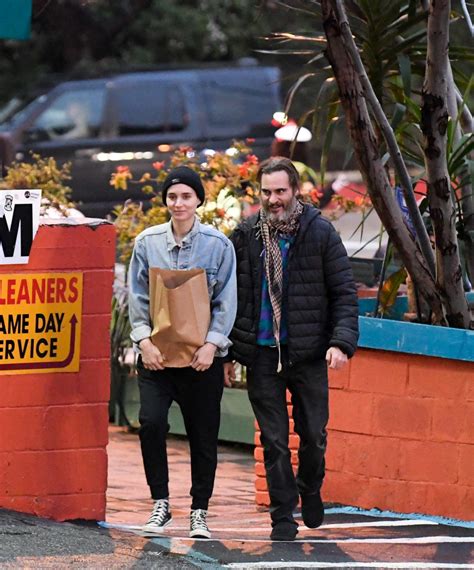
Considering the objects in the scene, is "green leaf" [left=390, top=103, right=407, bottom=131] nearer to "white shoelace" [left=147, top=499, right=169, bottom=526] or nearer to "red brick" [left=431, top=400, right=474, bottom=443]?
"red brick" [left=431, top=400, right=474, bottom=443]

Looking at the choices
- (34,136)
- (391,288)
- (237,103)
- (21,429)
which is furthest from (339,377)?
(237,103)

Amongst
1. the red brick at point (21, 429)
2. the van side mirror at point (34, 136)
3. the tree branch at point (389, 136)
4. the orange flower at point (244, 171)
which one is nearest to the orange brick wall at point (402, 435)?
the tree branch at point (389, 136)

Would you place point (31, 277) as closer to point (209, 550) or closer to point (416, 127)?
point (209, 550)

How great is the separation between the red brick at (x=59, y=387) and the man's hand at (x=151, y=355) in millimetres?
471

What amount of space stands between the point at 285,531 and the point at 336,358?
775 millimetres

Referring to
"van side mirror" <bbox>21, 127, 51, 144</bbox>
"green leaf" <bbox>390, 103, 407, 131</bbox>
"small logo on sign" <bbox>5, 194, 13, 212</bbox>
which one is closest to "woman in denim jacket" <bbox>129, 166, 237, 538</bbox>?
"small logo on sign" <bbox>5, 194, 13, 212</bbox>

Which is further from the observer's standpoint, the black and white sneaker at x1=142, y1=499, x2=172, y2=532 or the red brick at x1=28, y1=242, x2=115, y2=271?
the red brick at x1=28, y1=242, x2=115, y2=271

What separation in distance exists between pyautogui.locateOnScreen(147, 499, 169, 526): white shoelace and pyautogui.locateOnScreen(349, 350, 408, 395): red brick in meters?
1.23

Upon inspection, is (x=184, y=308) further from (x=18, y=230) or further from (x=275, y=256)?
(x=18, y=230)

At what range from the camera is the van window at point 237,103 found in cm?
1931

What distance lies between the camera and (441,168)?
719 cm

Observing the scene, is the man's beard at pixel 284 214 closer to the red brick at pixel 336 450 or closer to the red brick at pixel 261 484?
the red brick at pixel 336 450

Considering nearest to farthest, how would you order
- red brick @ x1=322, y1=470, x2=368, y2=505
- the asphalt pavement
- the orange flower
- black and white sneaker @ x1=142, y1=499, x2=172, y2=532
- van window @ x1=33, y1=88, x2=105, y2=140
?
the asphalt pavement < black and white sneaker @ x1=142, y1=499, x2=172, y2=532 < red brick @ x1=322, y1=470, x2=368, y2=505 < the orange flower < van window @ x1=33, y1=88, x2=105, y2=140

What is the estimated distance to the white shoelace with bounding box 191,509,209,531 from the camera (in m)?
6.37
